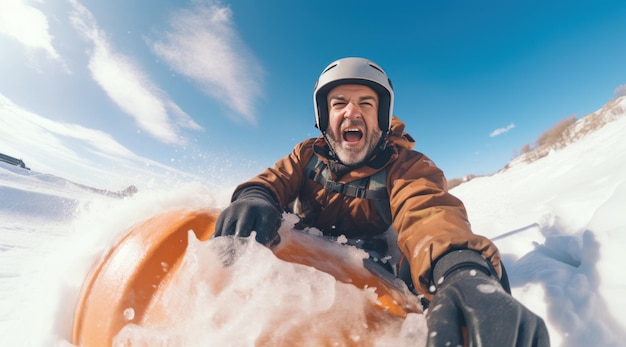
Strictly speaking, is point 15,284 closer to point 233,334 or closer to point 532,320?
point 233,334

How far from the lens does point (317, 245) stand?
1855mm

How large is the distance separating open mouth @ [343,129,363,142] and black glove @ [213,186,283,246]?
106 cm

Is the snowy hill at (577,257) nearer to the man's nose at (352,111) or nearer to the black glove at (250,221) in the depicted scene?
the black glove at (250,221)

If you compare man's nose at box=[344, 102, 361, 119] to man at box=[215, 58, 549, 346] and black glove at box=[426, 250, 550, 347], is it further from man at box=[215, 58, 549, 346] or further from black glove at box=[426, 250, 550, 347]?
black glove at box=[426, 250, 550, 347]

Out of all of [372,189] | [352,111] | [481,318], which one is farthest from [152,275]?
[352,111]

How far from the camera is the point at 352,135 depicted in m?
2.54

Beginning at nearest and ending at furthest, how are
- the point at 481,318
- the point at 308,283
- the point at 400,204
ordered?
the point at 481,318 < the point at 308,283 < the point at 400,204

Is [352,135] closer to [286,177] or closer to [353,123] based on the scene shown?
[353,123]

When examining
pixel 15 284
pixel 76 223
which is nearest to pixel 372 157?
pixel 76 223

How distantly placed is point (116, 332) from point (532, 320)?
1.68 meters

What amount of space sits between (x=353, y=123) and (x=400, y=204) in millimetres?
874

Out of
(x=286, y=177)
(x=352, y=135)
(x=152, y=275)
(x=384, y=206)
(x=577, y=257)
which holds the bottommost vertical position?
(x=152, y=275)

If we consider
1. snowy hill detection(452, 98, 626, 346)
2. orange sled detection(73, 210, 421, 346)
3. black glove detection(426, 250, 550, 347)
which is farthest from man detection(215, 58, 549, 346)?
snowy hill detection(452, 98, 626, 346)

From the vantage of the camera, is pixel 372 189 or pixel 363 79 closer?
pixel 372 189
